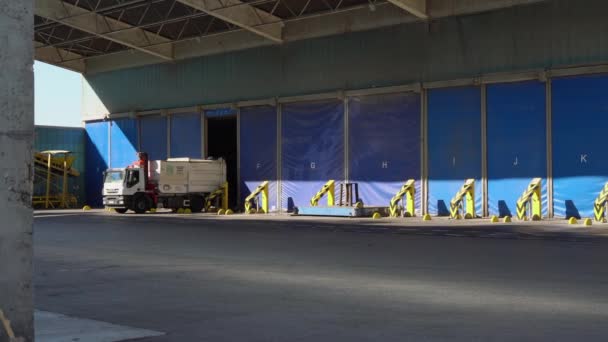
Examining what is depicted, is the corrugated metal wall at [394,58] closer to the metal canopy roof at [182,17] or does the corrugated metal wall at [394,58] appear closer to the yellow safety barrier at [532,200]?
the metal canopy roof at [182,17]

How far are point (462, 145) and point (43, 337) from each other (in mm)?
27633

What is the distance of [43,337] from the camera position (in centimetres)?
795

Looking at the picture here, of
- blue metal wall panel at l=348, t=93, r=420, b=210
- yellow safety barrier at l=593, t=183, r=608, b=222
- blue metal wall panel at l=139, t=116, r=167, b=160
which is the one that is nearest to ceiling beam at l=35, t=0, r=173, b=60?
blue metal wall panel at l=139, t=116, r=167, b=160

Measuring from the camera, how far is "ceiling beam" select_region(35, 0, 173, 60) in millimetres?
39719

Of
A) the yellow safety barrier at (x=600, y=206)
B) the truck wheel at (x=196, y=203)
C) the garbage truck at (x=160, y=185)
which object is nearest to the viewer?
the yellow safety barrier at (x=600, y=206)

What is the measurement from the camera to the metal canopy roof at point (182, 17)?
35.0m

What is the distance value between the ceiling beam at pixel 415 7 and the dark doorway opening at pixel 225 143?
1443 centimetres

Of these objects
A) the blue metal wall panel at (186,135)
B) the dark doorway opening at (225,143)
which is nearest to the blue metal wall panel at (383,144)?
the dark doorway opening at (225,143)

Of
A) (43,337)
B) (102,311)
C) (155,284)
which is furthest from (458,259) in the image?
(43,337)

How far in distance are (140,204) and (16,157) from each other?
3514cm

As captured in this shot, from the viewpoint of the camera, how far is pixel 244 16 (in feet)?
125

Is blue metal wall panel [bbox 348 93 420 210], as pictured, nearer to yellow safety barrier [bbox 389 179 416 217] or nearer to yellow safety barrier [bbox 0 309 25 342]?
yellow safety barrier [bbox 389 179 416 217]

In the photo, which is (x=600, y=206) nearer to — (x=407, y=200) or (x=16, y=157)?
(x=407, y=200)

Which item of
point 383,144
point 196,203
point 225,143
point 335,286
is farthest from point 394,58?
point 335,286
